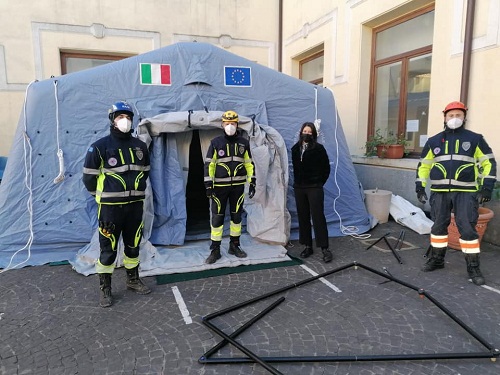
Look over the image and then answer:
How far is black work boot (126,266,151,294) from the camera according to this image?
363 cm

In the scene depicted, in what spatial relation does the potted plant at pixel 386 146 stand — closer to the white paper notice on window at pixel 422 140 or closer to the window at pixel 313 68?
the white paper notice on window at pixel 422 140

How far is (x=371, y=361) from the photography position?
2500mm

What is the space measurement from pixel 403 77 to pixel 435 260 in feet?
13.9

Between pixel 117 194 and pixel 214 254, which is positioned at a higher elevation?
pixel 117 194

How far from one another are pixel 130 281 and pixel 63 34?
736cm

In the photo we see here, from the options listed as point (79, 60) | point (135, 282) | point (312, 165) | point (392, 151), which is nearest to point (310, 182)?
point (312, 165)

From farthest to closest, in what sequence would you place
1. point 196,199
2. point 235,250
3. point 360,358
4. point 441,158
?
point 196,199 < point 235,250 < point 441,158 < point 360,358

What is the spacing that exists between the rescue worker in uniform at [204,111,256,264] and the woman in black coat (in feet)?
1.99

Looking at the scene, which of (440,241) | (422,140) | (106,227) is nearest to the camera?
(106,227)

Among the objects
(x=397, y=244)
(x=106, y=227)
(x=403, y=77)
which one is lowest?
(x=397, y=244)

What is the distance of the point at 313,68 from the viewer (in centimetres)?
978

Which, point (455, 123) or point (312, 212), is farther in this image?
point (312, 212)

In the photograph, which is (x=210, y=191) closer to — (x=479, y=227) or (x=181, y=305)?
(x=181, y=305)

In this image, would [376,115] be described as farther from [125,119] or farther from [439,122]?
[125,119]
